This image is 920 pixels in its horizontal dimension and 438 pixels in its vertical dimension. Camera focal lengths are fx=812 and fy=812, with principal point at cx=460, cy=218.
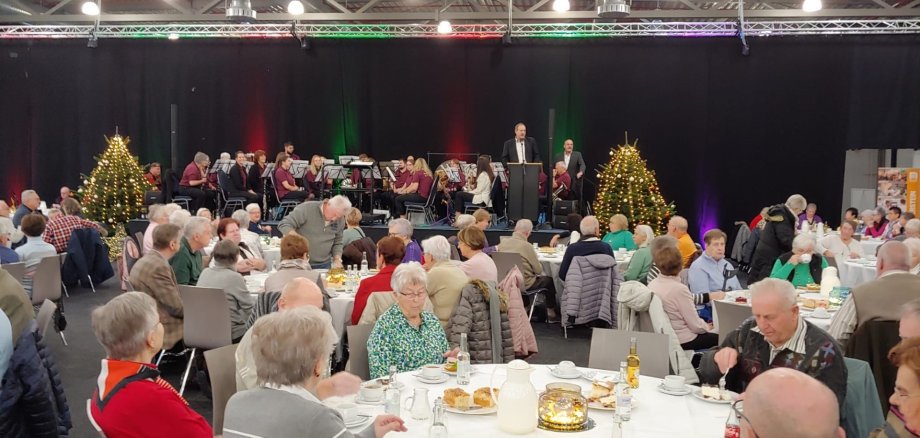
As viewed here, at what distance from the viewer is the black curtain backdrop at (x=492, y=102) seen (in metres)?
15.1

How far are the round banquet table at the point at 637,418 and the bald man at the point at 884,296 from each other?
1.43m

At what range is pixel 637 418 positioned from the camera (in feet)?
10.5

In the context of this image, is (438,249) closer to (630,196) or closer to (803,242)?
(803,242)

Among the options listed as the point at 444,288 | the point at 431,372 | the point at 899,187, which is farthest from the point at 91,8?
the point at 899,187

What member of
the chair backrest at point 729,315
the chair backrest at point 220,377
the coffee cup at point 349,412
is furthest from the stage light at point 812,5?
the coffee cup at point 349,412

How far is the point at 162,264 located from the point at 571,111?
11607 mm

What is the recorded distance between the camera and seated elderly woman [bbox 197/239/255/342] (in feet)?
A: 18.3

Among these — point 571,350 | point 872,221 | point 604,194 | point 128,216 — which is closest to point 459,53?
point 604,194

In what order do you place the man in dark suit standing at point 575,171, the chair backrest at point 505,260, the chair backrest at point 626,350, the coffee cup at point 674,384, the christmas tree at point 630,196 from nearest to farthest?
the coffee cup at point 674,384, the chair backrest at point 626,350, the chair backrest at point 505,260, the christmas tree at point 630,196, the man in dark suit standing at point 575,171

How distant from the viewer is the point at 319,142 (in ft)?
56.0

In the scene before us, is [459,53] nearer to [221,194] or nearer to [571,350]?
[221,194]

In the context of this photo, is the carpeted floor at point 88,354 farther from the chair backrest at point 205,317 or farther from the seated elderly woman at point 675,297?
the seated elderly woman at point 675,297

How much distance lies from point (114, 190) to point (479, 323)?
11358 millimetres

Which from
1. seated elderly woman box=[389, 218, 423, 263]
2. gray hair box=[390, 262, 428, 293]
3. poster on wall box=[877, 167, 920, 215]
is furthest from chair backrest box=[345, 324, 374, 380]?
poster on wall box=[877, 167, 920, 215]
